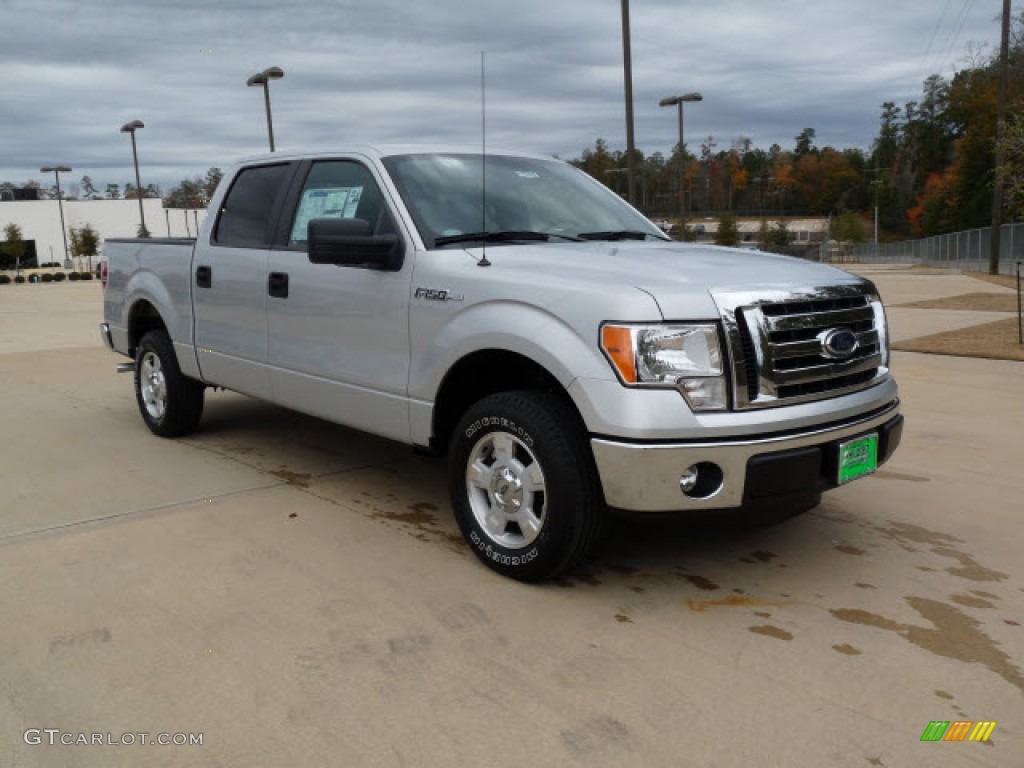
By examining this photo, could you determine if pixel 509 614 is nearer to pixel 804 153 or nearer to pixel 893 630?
pixel 893 630

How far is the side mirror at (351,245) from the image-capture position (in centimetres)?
402

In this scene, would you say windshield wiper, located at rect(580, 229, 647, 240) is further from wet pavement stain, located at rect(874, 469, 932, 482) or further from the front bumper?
wet pavement stain, located at rect(874, 469, 932, 482)

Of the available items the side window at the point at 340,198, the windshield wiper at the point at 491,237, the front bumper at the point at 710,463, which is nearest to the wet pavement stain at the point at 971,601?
the front bumper at the point at 710,463

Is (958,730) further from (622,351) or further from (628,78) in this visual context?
(628,78)

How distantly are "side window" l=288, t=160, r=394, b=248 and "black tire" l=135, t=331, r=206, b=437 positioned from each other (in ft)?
5.88

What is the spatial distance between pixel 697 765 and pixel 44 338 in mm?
13922

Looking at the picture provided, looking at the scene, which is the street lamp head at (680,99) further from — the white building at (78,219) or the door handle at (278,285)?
the white building at (78,219)

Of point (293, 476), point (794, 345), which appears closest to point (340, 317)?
point (293, 476)

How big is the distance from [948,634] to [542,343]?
71.8 inches

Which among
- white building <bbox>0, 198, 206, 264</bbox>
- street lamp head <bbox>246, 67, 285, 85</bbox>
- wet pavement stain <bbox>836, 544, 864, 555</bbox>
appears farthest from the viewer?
white building <bbox>0, 198, 206, 264</bbox>

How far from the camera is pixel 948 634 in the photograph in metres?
3.30

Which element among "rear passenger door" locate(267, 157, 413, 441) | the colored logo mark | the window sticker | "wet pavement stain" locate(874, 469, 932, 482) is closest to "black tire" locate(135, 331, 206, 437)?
"rear passenger door" locate(267, 157, 413, 441)

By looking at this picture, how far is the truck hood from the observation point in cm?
338

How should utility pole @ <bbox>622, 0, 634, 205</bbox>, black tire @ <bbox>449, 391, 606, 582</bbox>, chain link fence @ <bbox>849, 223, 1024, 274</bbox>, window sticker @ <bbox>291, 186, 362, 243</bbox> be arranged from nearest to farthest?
black tire @ <bbox>449, 391, 606, 582</bbox> → window sticker @ <bbox>291, 186, 362, 243</bbox> → utility pole @ <bbox>622, 0, 634, 205</bbox> → chain link fence @ <bbox>849, 223, 1024, 274</bbox>
